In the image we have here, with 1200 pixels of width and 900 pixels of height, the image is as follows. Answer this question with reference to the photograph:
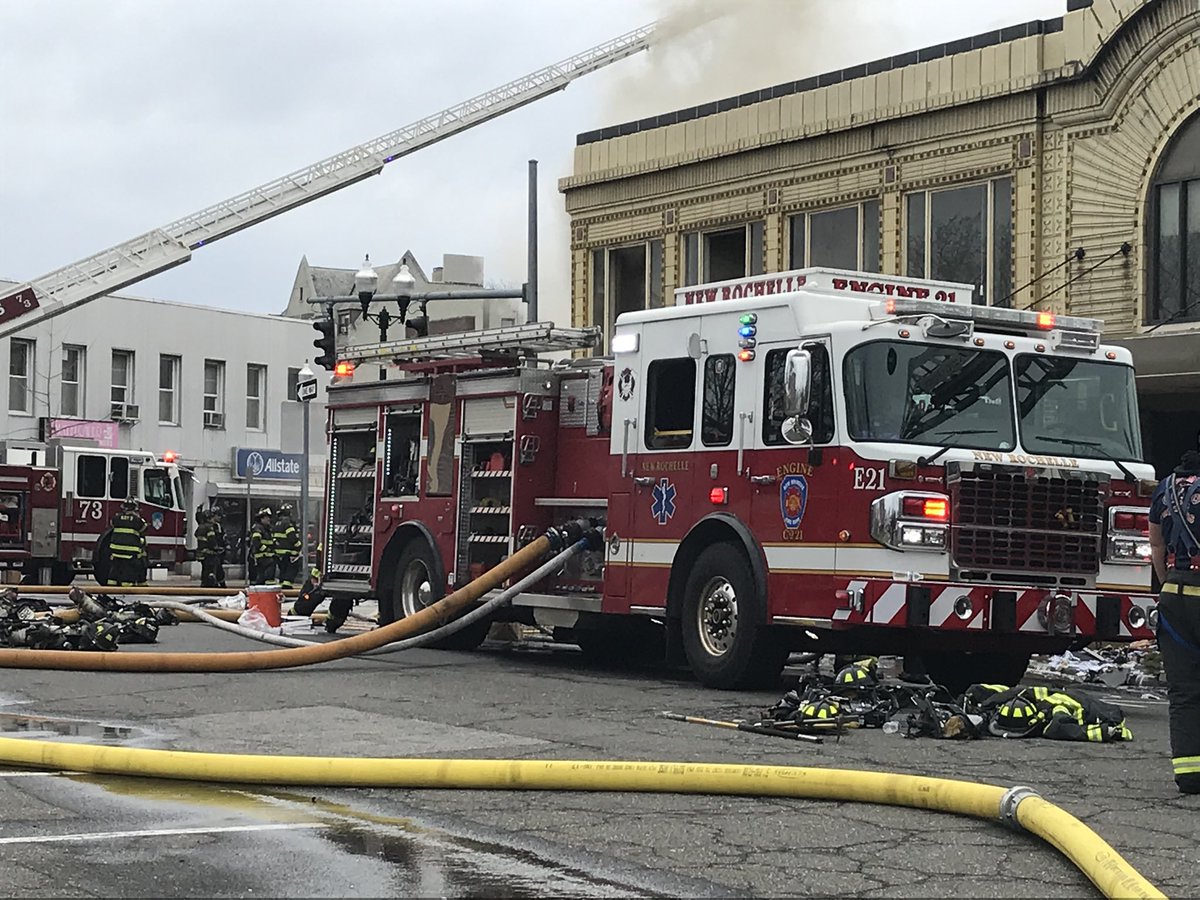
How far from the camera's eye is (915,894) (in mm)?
5957

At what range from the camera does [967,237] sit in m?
21.8

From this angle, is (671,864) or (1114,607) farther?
(1114,607)

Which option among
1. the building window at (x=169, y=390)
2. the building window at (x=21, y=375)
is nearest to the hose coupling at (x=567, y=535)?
the building window at (x=21, y=375)

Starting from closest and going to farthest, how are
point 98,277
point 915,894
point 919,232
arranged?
point 915,894, point 919,232, point 98,277

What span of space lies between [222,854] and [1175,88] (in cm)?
1588

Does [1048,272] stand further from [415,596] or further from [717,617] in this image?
[717,617]

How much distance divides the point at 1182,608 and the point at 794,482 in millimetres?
4078

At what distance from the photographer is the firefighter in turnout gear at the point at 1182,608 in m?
8.03

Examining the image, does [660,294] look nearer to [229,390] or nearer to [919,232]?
[919,232]

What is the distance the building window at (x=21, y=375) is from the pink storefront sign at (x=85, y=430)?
117 cm

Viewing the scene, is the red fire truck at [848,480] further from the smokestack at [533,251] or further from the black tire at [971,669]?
the smokestack at [533,251]

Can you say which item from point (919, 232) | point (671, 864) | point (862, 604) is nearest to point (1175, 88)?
point (919, 232)

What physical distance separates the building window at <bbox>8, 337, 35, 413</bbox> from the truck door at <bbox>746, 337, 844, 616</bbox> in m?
31.2

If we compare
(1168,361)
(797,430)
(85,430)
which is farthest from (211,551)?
(797,430)
